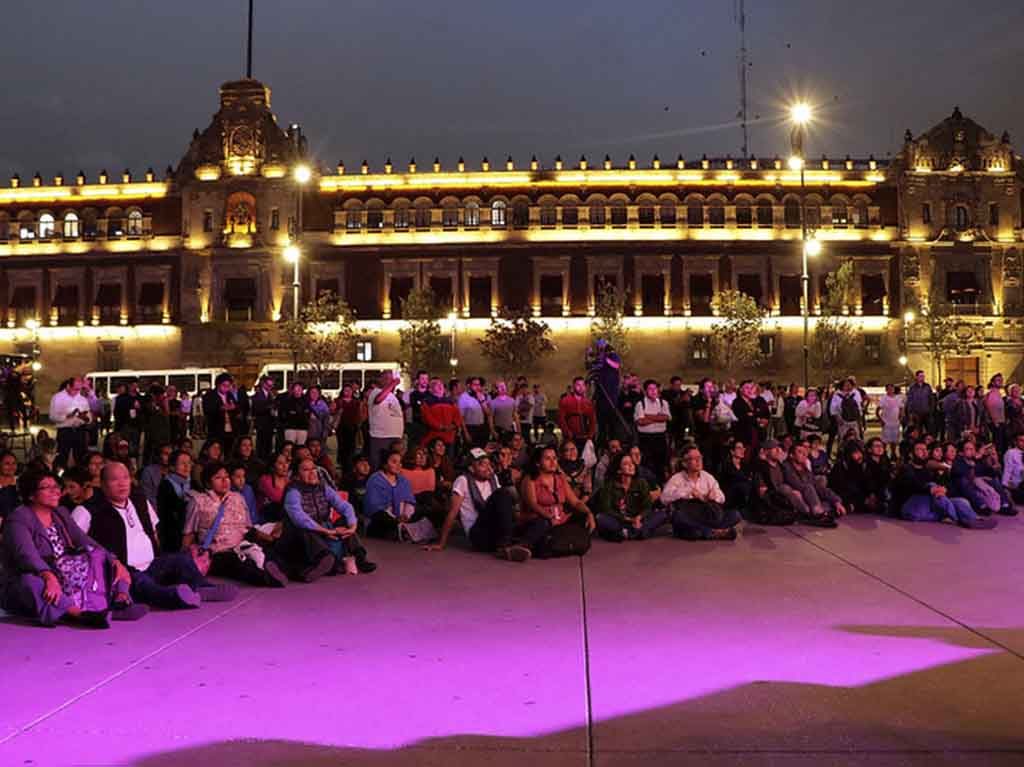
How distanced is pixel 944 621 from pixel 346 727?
474 cm

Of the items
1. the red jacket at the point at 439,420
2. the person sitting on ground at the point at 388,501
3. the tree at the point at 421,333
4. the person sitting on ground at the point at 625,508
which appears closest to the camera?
the person sitting on ground at the point at 625,508

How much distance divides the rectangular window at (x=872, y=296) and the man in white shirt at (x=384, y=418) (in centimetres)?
4444

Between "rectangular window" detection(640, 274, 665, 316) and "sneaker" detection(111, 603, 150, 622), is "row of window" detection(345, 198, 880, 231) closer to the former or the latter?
"rectangular window" detection(640, 274, 665, 316)

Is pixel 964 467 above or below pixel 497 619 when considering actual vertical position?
above

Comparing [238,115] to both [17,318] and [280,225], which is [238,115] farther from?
[17,318]

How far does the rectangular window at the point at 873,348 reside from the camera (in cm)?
5412

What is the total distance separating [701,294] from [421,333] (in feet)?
50.6

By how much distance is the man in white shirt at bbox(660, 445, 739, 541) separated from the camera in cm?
1193

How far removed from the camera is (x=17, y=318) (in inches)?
2192

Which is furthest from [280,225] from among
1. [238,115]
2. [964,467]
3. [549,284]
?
[964,467]

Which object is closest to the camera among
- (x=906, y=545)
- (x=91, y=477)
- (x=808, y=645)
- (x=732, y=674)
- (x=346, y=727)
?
(x=346, y=727)

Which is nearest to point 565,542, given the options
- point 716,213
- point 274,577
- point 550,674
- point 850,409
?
point 274,577

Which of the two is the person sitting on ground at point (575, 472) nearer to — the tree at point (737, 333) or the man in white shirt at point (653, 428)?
the man in white shirt at point (653, 428)

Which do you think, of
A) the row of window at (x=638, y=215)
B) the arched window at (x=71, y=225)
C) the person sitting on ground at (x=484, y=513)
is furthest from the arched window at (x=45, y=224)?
the person sitting on ground at (x=484, y=513)
